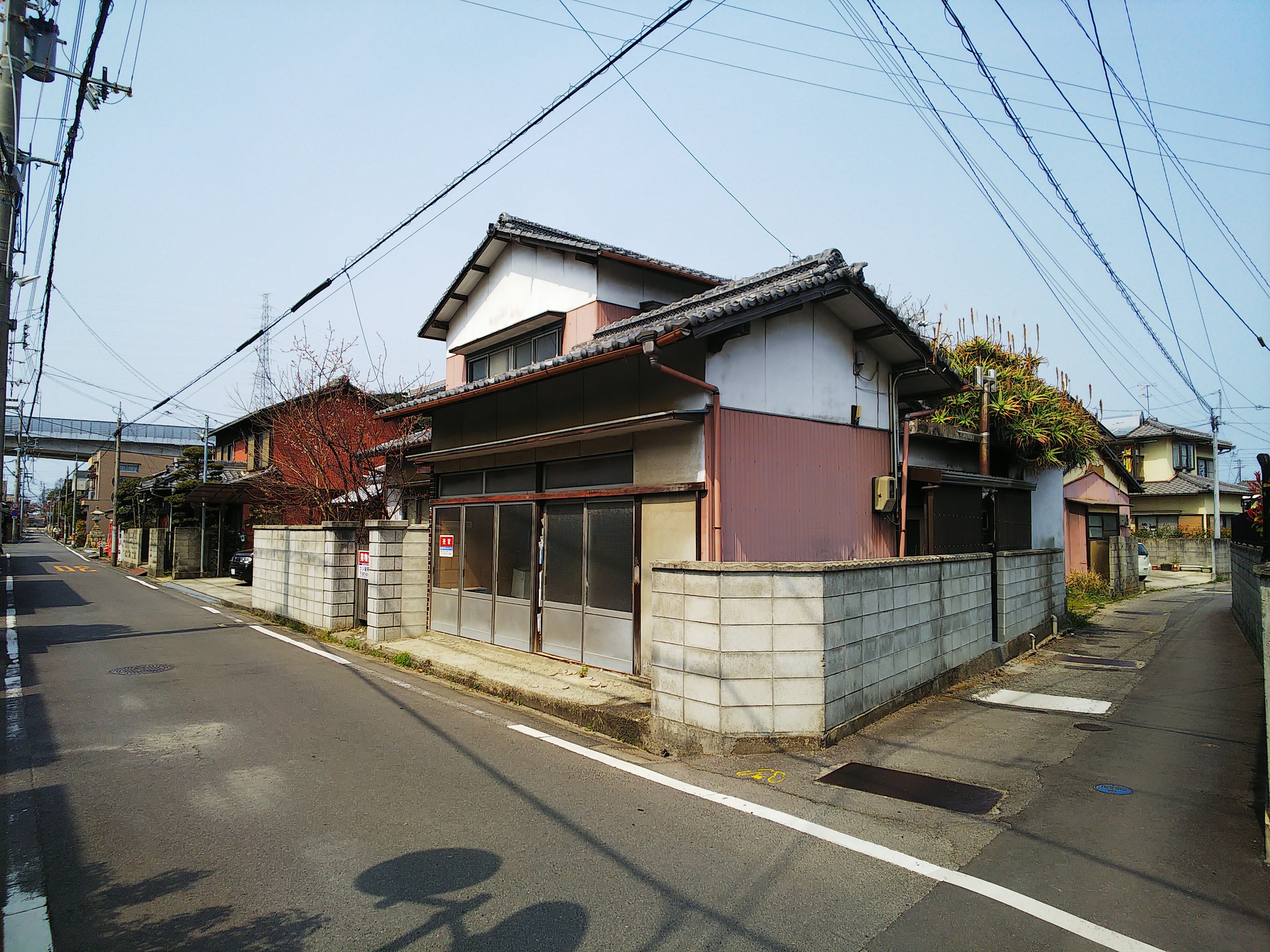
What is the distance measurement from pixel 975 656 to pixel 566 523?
19.6 ft

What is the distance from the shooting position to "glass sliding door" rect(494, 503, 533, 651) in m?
10.4

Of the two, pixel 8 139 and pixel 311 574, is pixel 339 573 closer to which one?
pixel 311 574

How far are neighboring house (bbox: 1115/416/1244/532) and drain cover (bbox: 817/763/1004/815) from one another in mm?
35758

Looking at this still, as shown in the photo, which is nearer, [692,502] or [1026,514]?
[692,502]

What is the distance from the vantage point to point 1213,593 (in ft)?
80.7

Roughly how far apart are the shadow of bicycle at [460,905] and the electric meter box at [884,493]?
301 inches

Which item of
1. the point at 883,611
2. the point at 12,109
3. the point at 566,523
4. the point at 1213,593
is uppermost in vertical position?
the point at 12,109

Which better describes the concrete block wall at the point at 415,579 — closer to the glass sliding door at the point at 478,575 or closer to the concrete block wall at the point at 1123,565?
the glass sliding door at the point at 478,575

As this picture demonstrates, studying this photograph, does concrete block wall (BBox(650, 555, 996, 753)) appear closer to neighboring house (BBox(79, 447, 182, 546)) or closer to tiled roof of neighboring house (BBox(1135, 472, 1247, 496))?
tiled roof of neighboring house (BBox(1135, 472, 1247, 496))

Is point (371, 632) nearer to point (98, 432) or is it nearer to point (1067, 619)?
point (1067, 619)

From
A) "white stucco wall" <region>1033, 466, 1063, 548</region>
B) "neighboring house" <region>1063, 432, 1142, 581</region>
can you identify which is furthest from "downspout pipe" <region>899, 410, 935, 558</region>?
"neighboring house" <region>1063, 432, 1142, 581</region>

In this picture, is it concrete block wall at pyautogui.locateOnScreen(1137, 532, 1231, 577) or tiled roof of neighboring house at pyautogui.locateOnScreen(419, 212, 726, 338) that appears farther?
concrete block wall at pyautogui.locateOnScreen(1137, 532, 1231, 577)

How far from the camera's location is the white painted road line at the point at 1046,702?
319 inches

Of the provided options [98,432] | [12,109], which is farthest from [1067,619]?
[98,432]
